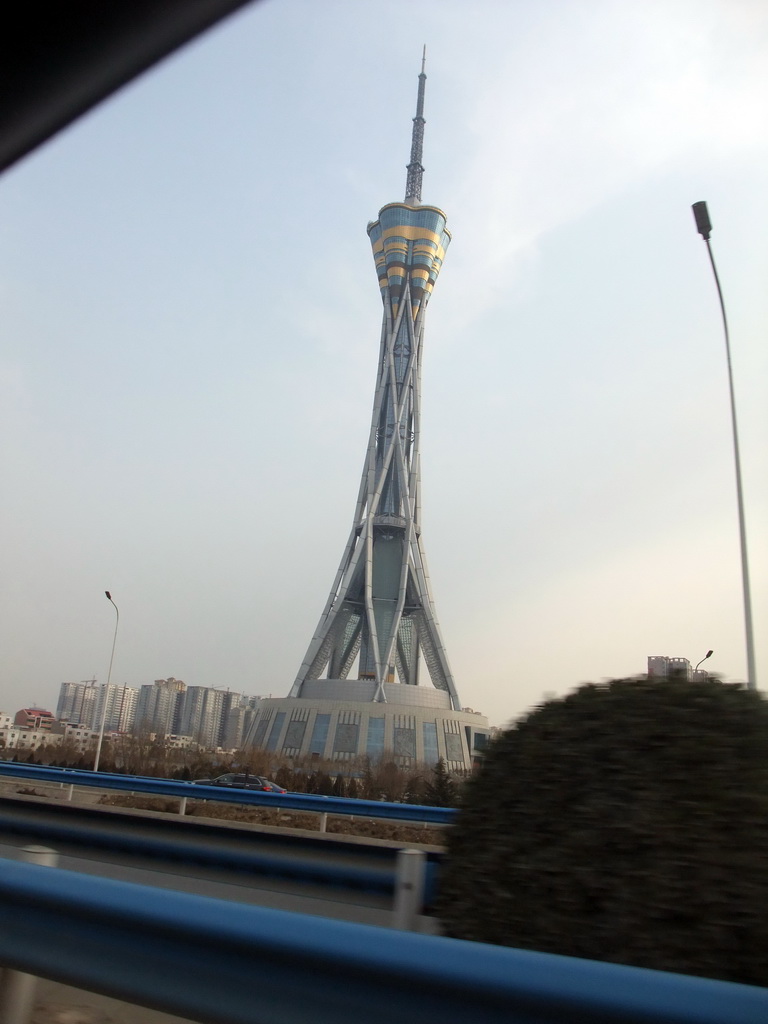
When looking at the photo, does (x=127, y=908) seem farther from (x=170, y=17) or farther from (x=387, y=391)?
(x=387, y=391)

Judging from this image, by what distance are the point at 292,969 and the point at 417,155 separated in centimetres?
8898

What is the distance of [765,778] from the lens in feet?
7.80

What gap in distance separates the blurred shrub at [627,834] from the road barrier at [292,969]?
3.34ft

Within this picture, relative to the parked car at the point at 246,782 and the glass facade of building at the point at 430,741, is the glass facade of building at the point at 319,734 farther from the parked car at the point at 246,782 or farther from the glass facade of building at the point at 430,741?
the parked car at the point at 246,782

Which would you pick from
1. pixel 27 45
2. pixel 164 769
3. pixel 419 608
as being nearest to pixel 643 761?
pixel 27 45

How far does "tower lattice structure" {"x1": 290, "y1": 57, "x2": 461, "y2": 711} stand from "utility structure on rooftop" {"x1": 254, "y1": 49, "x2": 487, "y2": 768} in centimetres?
9

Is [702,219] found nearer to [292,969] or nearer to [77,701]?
[292,969]

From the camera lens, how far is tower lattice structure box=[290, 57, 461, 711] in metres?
65.1

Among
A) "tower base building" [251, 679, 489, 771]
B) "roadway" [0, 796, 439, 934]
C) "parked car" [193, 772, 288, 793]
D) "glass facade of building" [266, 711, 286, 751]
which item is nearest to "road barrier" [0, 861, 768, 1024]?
"roadway" [0, 796, 439, 934]

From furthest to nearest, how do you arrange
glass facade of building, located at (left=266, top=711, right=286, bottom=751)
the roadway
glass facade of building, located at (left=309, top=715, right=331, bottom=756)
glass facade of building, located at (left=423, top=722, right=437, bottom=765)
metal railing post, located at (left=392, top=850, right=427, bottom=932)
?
1. glass facade of building, located at (left=266, top=711, right=286, bottom=751)
2. glass facade of building, located at (left=309, top=715, right=331, bottom=756)
3. glass facade of building, located at (left=423, top=722, right=437, bottom=765)
4. the roadway
5. metal railing post, located at (left=392, top=850, right=427, bottom=932)

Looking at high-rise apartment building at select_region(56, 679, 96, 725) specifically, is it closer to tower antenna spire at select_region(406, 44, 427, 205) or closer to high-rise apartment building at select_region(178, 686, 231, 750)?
high-rise apartment building at select_region(178, 686, 231, 750)

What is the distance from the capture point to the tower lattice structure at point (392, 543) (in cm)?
6506

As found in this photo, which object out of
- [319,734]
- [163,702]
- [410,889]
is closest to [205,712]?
[163,702]

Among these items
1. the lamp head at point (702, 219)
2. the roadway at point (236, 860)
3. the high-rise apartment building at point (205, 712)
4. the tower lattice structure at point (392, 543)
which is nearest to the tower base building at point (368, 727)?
the tower lattice structure at point (392, 543)
